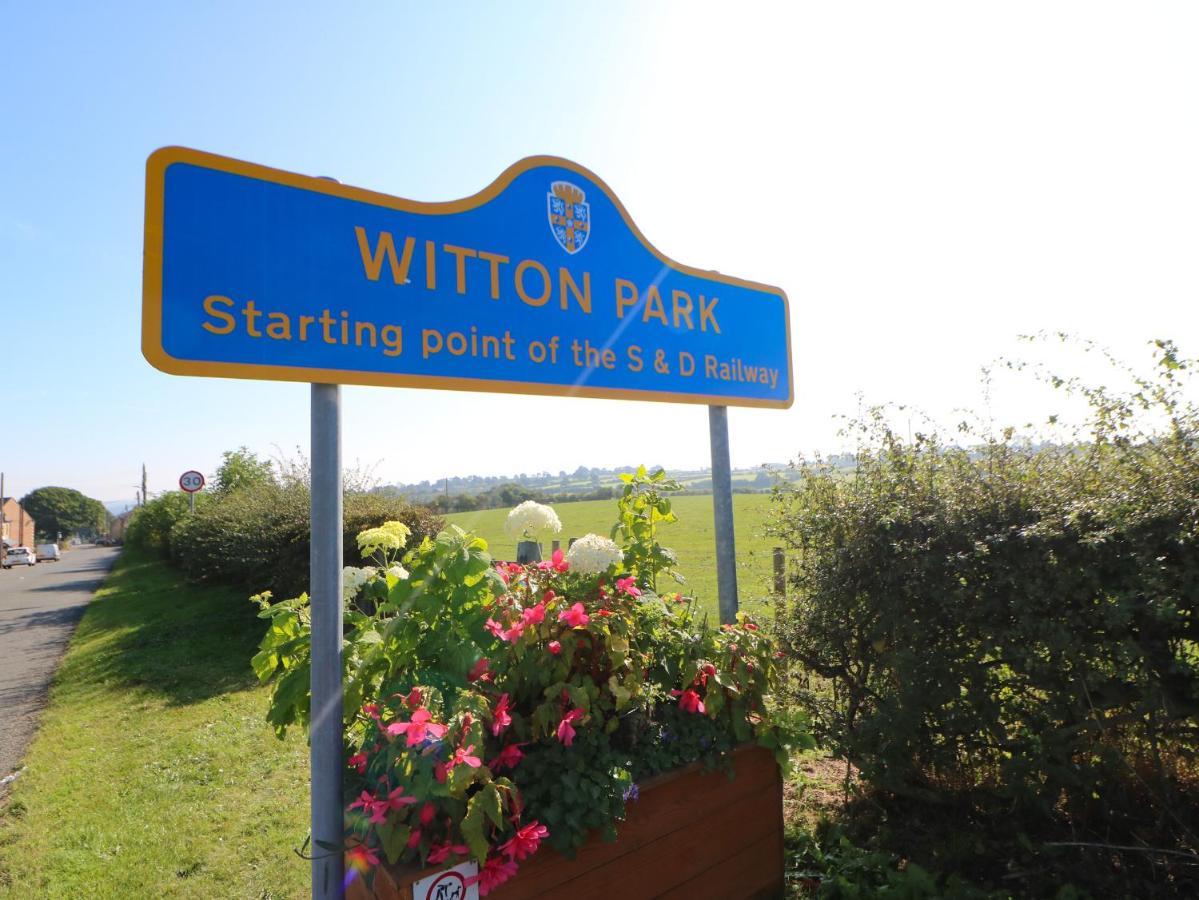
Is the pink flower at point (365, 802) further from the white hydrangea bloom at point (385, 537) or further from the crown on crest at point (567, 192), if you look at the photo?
the crown on crest at point (567, 192)

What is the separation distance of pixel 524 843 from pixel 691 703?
32.8 inches

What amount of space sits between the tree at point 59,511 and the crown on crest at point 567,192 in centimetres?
12736

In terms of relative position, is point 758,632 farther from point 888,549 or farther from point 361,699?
point 361,699

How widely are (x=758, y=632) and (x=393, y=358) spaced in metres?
1.95

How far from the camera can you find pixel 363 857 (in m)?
1.81

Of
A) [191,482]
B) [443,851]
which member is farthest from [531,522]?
[191,482]

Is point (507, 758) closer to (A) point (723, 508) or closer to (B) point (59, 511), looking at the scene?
(A) point (723, 508)

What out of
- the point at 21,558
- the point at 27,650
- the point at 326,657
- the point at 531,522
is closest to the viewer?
the point at 326,657

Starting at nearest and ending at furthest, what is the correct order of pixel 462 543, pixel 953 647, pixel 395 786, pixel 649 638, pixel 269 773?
pixel 395 786, pixel 462 543, pixel 649 638, pixel 953 647, pixel 269 773

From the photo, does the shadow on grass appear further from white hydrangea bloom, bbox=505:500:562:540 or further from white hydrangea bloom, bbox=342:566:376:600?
white hydrangea bloom, bbox=505:500:562:540

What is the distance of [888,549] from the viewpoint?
3.04 metres

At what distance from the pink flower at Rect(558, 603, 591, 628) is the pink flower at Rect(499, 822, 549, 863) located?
611mm

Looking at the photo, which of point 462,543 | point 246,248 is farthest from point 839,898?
point 246,248

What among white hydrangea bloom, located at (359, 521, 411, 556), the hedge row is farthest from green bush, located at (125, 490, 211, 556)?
white hydrangea bloom, located at (359, 521, 411, 556)
